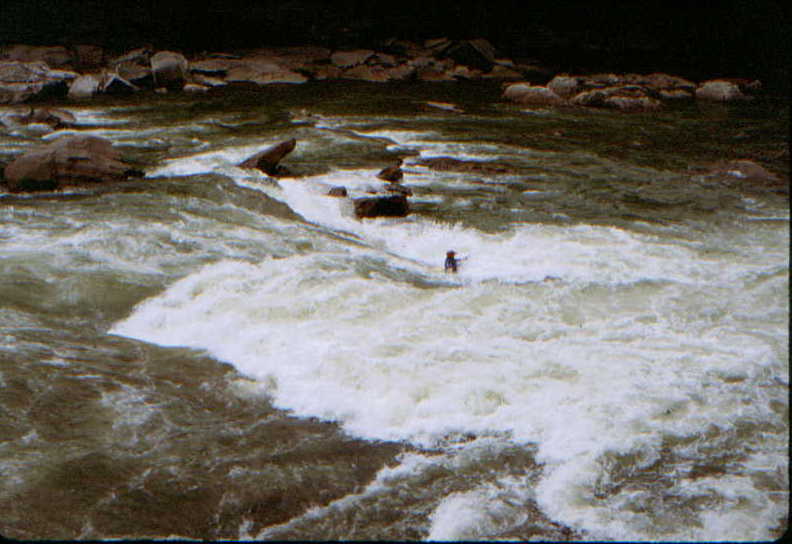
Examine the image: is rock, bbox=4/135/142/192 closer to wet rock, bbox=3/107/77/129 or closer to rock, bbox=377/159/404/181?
rock, bbox=377/159/404/181

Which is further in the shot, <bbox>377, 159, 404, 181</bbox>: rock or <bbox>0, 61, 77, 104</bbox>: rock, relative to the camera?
<bbox>0, 61, 77, 104</bbox>: rock

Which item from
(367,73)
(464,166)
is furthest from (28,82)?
(464,166)

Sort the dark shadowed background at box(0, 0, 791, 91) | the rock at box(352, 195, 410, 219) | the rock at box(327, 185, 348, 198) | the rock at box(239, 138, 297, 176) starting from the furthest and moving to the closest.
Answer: the dark shadowed background at box(0, 0, 791, 91)
the rock at box(239, 138, 297, 176)
the rock at box(327, 185, 348, 198)
the rock at box(352, 195, 410, 219)

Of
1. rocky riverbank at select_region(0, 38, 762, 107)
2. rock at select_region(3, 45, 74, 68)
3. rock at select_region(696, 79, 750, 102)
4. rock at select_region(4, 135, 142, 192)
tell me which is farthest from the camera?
rock at select_region(3, 45, 74, 68)

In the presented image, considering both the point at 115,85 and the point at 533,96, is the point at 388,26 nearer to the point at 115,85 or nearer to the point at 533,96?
the point at 533,96

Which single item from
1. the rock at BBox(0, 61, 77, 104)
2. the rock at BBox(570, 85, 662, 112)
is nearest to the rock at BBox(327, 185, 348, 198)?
the rock at BBox(570, 85, 662, 112)

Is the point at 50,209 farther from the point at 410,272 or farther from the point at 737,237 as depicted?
the point at 737,237

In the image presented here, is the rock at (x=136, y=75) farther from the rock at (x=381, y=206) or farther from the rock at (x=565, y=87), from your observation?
the rock at (x=381, y=206)

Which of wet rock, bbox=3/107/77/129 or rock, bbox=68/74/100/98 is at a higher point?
rock, bbox=68/74/100/98
